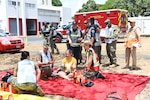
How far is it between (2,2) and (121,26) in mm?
27573

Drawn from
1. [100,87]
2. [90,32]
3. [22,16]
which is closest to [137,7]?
[22,16]

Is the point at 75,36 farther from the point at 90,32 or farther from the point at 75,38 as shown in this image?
the point at 90,32

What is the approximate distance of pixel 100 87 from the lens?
732 centimetres

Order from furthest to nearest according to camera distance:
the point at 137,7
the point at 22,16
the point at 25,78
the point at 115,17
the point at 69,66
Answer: the point at 137,7
the point at 22,16
the point at 115,17
the point at 69,66
the point at 25,78

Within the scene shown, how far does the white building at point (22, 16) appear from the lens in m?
46.0

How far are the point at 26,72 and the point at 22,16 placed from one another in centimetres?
4452

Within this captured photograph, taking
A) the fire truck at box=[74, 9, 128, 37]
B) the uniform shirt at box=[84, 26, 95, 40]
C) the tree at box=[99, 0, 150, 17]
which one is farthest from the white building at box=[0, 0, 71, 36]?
the uniform shirt at box=[84, 26, 95, 40]

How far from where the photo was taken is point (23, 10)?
1937 inches

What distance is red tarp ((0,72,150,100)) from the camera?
6.70 metres

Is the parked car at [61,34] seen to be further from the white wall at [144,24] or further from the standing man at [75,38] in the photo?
the standing man at [75,38]

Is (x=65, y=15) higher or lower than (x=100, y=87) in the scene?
higher

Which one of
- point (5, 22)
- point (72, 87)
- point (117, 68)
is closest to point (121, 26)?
point (117, 68)

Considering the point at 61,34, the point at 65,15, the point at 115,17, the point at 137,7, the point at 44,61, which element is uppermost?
the point at 137,7

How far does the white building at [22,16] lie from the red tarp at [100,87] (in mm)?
39362
